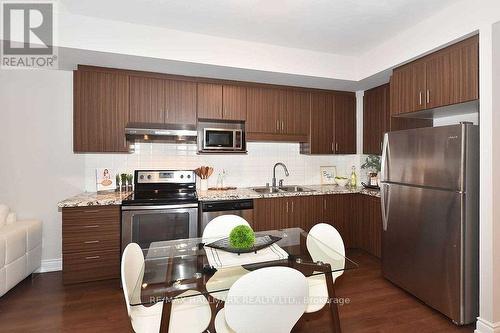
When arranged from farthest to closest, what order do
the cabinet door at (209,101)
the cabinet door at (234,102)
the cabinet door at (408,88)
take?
the cabinet door at (234,102) → the cabinet door at (209,101) → the cabinet door at (408,88)

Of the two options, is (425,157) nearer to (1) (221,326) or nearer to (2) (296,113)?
(2) (296,113)

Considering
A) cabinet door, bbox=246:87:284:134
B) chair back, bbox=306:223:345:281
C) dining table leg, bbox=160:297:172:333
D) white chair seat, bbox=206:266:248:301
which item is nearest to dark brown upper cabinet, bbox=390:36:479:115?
cabinet door, bbox=246:87:284:134

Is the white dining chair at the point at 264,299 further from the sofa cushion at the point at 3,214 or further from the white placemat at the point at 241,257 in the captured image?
the sofa cushion at the point at 3,214

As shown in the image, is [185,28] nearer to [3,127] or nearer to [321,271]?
[3,127]

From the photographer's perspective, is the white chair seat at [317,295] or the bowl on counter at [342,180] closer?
the white chair seat at [317,295]

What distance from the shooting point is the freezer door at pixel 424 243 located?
2.09 metres

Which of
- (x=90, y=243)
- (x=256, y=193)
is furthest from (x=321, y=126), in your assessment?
(x=90, y=243)

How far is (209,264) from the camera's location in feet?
5.36

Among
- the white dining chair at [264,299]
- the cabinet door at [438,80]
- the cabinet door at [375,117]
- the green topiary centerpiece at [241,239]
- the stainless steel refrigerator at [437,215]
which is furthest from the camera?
the cabinet door at [375,117]

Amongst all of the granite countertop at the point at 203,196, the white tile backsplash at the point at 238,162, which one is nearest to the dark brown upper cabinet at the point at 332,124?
the white tile backsplash at the point at 238,162

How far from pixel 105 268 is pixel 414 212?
121 inches

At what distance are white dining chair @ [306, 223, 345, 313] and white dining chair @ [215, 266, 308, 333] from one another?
1.54 feet

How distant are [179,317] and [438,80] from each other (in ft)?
9.27

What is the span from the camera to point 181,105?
3.19 m
